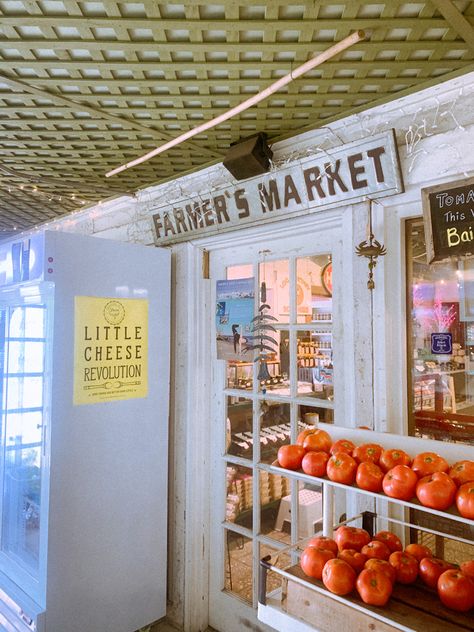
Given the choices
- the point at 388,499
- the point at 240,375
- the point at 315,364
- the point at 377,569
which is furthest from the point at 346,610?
the point at 240,375

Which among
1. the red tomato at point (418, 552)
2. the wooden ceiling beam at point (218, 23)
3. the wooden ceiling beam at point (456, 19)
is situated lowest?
the red tomato at point (418, 552)

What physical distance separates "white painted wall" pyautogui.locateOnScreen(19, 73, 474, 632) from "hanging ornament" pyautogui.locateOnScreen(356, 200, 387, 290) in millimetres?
44

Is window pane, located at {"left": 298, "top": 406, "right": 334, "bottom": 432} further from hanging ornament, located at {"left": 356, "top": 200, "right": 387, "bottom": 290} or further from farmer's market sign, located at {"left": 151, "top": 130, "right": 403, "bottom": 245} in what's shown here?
farmer's market sign, located at {"left": 151, "top": 130, "right": 403, "bottom": 245}

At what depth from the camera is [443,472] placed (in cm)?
140

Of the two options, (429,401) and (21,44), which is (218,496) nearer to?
(429,401)

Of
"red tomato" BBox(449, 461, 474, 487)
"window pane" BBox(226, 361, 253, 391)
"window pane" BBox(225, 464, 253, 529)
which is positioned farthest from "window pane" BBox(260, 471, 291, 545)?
"red tomato" BBox(449, 461, 474, 487)

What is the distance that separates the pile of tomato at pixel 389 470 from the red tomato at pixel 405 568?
0.31m

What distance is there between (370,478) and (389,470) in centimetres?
7

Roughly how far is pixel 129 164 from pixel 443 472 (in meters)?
2.55

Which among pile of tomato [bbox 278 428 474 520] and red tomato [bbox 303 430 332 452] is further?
red tomato [bbox 303 430 332 452]

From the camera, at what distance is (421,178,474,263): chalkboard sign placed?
1894mm

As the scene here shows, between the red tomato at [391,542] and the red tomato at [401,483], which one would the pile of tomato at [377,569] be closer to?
the red tomato at [391,542]

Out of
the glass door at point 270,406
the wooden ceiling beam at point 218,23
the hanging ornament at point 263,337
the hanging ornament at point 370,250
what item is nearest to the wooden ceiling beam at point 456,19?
the wooden ceiling beam at point 218,23

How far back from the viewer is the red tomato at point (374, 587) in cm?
141
